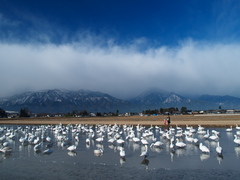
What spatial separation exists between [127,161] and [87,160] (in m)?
2.93

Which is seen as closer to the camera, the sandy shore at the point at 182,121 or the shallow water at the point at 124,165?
the shallow water at the point at 124,165

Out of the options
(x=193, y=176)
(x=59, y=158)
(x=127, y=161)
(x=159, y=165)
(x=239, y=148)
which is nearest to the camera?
(x=193, y=176)

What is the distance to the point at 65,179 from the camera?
12.6 meters

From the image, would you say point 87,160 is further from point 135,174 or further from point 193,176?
point 193,176

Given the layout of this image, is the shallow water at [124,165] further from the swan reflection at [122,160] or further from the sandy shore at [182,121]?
the sandy shore at [182,121]

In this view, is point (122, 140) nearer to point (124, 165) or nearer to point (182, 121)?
point (124, 165)

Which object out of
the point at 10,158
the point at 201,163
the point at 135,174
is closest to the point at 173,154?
the point at 201,163

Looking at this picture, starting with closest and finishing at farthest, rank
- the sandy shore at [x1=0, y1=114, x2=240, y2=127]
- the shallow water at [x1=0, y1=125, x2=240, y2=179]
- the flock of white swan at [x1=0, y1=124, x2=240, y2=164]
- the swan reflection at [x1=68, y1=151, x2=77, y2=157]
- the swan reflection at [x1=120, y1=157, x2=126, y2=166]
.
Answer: the shallow water at [x1=0, y1=125, x2=240, y2=179], the swan reflection at [x1=120, y1=157, x2=126, y2=166], the swan reflection at [x1=68, y1=151, x2=77, y2=157], the flock of white swan at [x1=0, y1=124, x2=240, y2=164], the sandy shore at [x1=0, y1=114, x2=240, y2=127]

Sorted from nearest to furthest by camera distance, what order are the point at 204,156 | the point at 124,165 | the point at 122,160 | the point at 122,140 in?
1. the point at 124,165
2. the point at 122,160
3. the point at 204,156
4. the point at 122,140

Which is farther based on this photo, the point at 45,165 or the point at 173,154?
the point at 173,154

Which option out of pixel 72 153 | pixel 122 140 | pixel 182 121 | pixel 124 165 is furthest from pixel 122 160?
pixel 182 121

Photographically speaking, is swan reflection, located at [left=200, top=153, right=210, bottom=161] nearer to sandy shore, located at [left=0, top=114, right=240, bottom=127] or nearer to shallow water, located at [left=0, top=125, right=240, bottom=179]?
shallow water, located at [left=0, top=125, right=240, bottom=179]

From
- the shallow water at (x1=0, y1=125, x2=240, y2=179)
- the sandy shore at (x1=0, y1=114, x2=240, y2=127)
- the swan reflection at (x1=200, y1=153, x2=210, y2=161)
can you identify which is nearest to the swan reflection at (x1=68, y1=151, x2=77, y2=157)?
the shallow water at (x1=0, y1=125, x2=240, y2=179)

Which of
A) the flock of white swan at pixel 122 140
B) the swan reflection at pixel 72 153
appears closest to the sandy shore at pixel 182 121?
the flock of white swan at pixel 122 140
